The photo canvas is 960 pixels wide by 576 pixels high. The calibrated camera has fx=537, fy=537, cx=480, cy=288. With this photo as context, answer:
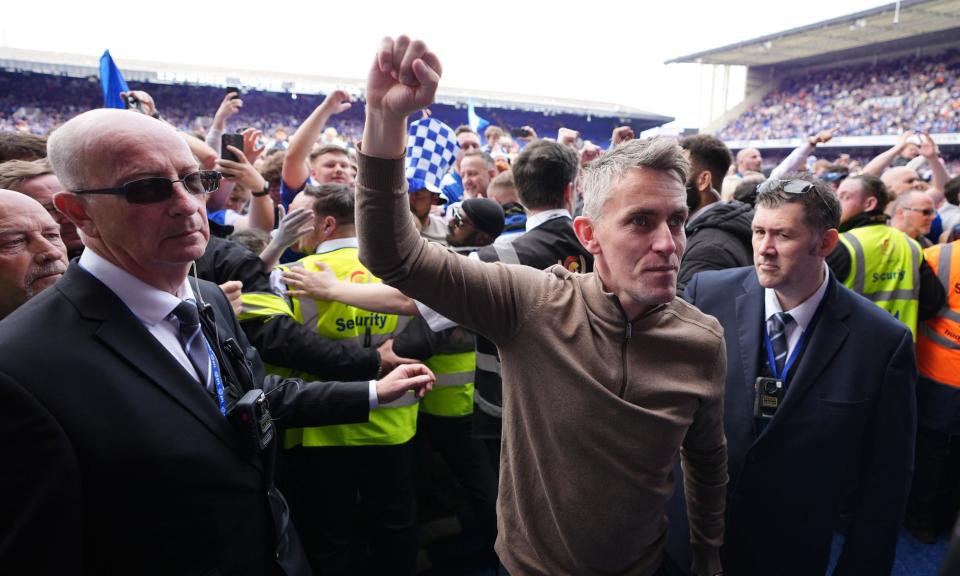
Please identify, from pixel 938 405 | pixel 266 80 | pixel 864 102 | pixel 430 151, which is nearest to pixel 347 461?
pixel 430 151

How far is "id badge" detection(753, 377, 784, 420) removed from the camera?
2148mm

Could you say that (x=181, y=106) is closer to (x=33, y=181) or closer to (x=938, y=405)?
(x=33, y=181)

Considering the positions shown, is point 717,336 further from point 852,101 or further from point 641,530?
point 852,101

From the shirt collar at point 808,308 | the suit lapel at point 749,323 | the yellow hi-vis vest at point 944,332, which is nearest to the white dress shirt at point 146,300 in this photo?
the suit lapel at point 749,323

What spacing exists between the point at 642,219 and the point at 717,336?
506 mm

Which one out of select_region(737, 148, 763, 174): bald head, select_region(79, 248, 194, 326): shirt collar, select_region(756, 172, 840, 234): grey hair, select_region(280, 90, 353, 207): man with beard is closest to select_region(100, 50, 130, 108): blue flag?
select_region(280, 90, 353, 207): man with beard

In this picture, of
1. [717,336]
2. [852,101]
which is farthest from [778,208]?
[852,101]

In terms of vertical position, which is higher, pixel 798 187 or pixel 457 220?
pixel 798 187

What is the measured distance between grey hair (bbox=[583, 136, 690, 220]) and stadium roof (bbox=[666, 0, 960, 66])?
27.8 m

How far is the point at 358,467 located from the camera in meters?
2.83

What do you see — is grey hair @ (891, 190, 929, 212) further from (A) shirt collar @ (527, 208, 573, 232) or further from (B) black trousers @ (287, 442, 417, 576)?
(B) black trousers @ (287, 442, 417, 576)

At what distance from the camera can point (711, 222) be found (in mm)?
3119

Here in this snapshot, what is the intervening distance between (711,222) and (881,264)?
4.78 feet

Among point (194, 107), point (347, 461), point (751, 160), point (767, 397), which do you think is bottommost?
point (347, 461)
